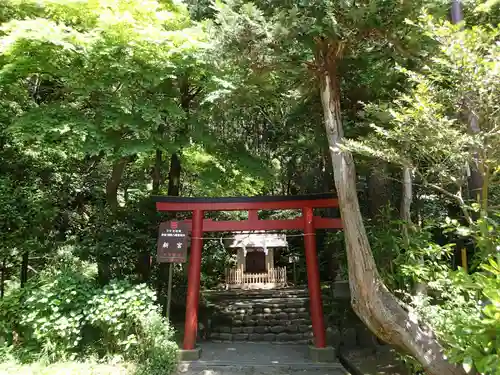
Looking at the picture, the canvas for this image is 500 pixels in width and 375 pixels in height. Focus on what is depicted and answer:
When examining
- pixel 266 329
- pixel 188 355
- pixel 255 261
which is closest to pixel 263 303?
pixel 266 329

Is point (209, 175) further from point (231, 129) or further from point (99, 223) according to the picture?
point (99, 223)

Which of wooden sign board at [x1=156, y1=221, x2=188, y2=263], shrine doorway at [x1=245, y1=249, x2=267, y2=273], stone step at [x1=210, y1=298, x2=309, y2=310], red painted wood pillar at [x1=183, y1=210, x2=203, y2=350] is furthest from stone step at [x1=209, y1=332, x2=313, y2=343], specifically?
shrine doorway at [x1=245, y1=249, x2=267, y2=273]

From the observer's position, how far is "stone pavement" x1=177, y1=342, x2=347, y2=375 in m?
6.74

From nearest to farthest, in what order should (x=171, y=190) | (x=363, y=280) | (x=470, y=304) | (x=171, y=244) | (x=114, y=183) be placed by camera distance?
(x=470, y=304)
(x=363, y=280)
(x=171, y=244)
(x=114, y=183)
(x=171, y=190)

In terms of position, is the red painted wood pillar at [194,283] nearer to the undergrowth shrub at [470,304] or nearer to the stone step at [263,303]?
the undergrowth shrub at [470,304]

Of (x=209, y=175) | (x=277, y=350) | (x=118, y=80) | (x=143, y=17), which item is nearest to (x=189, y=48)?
(x=143, y=17)

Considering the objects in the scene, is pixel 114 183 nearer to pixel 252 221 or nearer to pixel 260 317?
pixel 252 221

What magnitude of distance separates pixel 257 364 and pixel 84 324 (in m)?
3.45

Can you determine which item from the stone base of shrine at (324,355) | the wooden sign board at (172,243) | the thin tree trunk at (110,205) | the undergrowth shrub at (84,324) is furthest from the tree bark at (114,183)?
the stone base of shrine at (324,355)

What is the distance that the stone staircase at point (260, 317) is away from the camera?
10311mm

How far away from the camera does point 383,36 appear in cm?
567

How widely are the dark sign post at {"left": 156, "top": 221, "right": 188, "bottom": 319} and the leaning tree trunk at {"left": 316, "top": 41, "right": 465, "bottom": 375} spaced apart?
11.7ft

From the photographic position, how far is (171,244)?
7543mm

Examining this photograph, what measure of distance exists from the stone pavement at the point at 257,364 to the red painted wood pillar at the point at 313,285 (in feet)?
1.83
